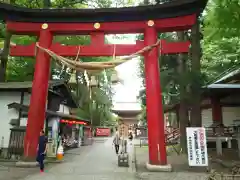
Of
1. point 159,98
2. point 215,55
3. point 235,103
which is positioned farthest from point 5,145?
point 215,55

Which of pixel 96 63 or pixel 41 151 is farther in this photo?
pixel 96 63

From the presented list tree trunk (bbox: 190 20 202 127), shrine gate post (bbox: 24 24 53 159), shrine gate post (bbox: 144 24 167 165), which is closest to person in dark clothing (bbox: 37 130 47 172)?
shrine gate post (bbox: 24 24 53 159)

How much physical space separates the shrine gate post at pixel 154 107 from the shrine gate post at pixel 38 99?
4.75 meters

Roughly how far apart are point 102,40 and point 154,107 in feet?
13.3

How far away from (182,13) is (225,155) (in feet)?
26.6

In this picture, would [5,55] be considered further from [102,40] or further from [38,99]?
[102,40]

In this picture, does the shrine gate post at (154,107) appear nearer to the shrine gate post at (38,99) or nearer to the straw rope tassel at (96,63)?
the straw rope tassel at (96,63)

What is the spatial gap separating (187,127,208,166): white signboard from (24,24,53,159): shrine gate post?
6.55 metres

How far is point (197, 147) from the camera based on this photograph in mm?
9422

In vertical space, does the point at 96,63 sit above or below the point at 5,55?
below

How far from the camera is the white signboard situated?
9.30 m

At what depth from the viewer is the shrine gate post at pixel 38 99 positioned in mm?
10703

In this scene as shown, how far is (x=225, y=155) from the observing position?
1345 cm

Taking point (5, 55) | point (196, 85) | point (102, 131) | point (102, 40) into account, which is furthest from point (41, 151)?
point (102, 131)
